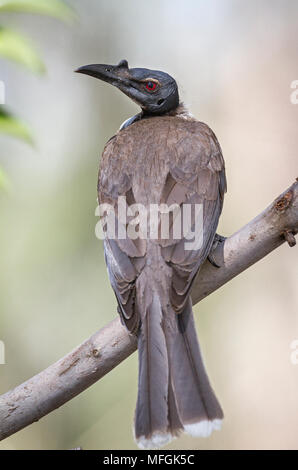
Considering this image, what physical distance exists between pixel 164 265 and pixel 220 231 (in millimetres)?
3571

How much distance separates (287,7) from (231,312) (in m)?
3.39

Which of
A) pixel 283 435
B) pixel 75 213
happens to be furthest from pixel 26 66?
pixel 283 435

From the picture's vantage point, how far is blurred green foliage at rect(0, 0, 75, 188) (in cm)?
241

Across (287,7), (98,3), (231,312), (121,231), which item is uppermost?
(98,3)

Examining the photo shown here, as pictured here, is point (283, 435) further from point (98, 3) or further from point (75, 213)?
point (98, 3)

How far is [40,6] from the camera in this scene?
2.43m

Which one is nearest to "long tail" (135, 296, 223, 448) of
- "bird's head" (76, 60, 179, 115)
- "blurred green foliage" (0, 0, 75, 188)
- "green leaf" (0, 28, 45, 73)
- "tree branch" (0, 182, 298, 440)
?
"tree branch" (0, 182, 298, 440)

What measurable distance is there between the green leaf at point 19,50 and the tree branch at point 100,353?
129 centimetres

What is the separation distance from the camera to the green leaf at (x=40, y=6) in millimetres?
2396

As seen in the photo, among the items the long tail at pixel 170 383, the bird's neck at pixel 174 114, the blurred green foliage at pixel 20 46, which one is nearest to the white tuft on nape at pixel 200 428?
the long tail at pixel 170 383

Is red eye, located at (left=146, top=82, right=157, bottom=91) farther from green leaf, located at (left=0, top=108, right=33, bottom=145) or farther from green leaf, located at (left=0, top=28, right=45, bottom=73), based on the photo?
green leaf, located at (left=0, top=108, right=33, bottom=145)

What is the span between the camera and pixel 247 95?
7539 millimetres

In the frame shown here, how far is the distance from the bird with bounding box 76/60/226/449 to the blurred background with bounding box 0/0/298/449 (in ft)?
7.28

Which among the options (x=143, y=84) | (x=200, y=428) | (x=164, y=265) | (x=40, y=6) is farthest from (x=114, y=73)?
(x=200, y=428)
